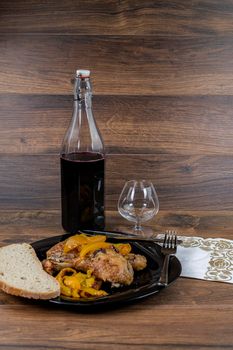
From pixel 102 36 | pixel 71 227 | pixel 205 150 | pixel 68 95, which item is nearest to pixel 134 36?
pixel 102 36

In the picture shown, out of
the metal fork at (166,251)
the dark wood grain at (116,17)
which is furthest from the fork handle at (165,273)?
the dark wood grain at (116,17)

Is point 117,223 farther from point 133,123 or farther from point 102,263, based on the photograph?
point 102,263

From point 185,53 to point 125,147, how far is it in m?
0.32

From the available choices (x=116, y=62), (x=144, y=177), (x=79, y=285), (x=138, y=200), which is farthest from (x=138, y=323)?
(x=116, y=62)

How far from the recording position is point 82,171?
151 centimetres

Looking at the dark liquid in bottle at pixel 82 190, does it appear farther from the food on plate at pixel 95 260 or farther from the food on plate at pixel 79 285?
the food on plate at pixel 79 285

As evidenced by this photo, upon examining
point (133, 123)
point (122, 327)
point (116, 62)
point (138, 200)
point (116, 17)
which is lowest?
point (122, 327)

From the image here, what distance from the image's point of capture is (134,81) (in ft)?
5.82

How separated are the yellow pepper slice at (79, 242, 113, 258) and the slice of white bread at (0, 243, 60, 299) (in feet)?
0.31

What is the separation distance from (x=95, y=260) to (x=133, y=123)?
2.12ft

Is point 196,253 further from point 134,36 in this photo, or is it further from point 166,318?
point 134,36

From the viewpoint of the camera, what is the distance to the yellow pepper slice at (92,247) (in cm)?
130

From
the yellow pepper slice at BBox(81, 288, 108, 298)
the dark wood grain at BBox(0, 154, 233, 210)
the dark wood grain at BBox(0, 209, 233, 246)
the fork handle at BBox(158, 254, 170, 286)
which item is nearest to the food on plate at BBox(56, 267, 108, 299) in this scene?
the yellow pepper slice at BBox(81, 288, 108, 298)

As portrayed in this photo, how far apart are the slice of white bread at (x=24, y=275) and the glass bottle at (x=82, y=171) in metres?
0.20
